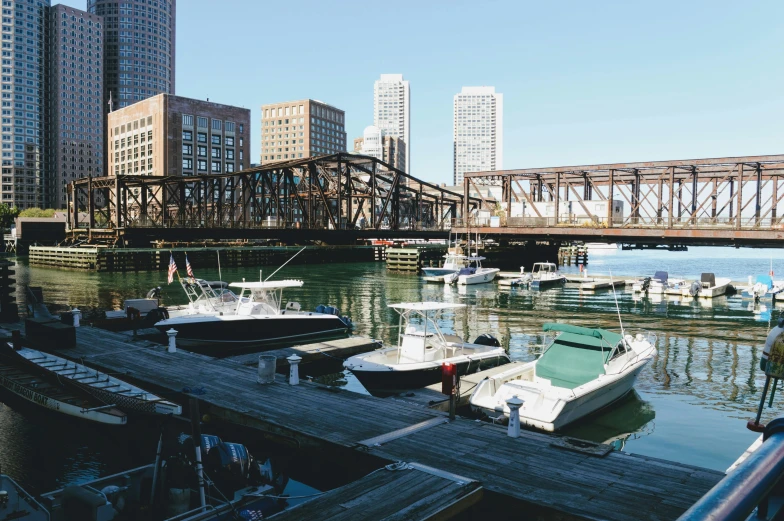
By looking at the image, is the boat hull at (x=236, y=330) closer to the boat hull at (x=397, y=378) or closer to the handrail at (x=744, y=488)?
the boat hull at (x=397, y=378)

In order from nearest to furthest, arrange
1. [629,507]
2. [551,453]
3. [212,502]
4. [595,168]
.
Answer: [629,507], [212,502], [551,453], [595,168]

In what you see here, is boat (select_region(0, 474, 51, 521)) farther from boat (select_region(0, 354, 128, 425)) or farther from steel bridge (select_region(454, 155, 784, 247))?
steel bridge (select_region(454, 155, 784, 247))

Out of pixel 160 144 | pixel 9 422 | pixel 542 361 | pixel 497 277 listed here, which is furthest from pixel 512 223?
pixel 160 144

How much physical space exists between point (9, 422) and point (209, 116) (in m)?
155

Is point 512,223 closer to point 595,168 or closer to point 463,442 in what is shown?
point 595,168

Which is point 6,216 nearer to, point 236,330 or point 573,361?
point 236,330

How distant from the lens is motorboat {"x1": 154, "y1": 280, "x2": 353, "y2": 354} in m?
26.8

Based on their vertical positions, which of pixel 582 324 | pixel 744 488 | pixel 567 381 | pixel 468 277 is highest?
pixel 744 488

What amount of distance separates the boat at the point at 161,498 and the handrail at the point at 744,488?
9875 millimetres

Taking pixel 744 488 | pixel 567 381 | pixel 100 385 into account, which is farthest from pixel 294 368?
pixel 744 488

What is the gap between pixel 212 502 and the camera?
37.5ft

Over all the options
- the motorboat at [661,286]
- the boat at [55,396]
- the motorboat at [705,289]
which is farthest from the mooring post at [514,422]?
the motorboat at [661,286]

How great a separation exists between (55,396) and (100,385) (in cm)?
117

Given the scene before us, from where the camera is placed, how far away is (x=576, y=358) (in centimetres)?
1953
